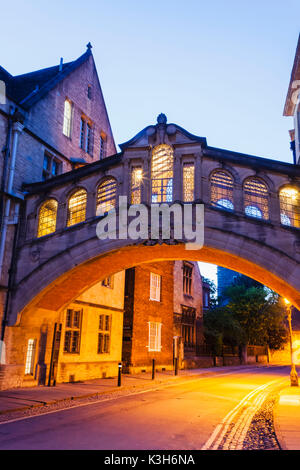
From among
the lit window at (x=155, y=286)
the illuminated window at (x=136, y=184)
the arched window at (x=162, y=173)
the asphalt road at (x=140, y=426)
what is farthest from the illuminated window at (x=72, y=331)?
the lit window at (x=155, y=286)

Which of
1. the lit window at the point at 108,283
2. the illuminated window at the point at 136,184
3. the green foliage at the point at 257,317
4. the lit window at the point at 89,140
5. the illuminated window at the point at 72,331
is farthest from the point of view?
the green foliage at the point at 257,317

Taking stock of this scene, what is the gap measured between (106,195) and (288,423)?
11156mm

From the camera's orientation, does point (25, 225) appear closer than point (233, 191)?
No

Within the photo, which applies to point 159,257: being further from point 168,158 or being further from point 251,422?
point 251,422

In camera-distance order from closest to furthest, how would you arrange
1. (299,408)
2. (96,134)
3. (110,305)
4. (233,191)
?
1. (299,408)
2. (233,191)
3. (110,305)
4. (96,134)

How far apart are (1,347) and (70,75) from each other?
16161 millimetres

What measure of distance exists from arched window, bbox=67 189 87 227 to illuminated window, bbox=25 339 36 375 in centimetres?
546

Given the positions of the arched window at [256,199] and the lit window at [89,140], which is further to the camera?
the lit window at [89,140]

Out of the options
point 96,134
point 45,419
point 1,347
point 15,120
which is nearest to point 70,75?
point 96,134

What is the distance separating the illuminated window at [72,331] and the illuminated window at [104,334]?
7.14 ft

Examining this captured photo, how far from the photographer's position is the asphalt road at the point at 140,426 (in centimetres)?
764

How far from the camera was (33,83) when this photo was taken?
23797 mm

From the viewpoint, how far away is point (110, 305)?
23.7 meters

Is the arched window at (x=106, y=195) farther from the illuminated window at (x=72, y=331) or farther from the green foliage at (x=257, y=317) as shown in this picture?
the green foliage at (x=257, y=317)
